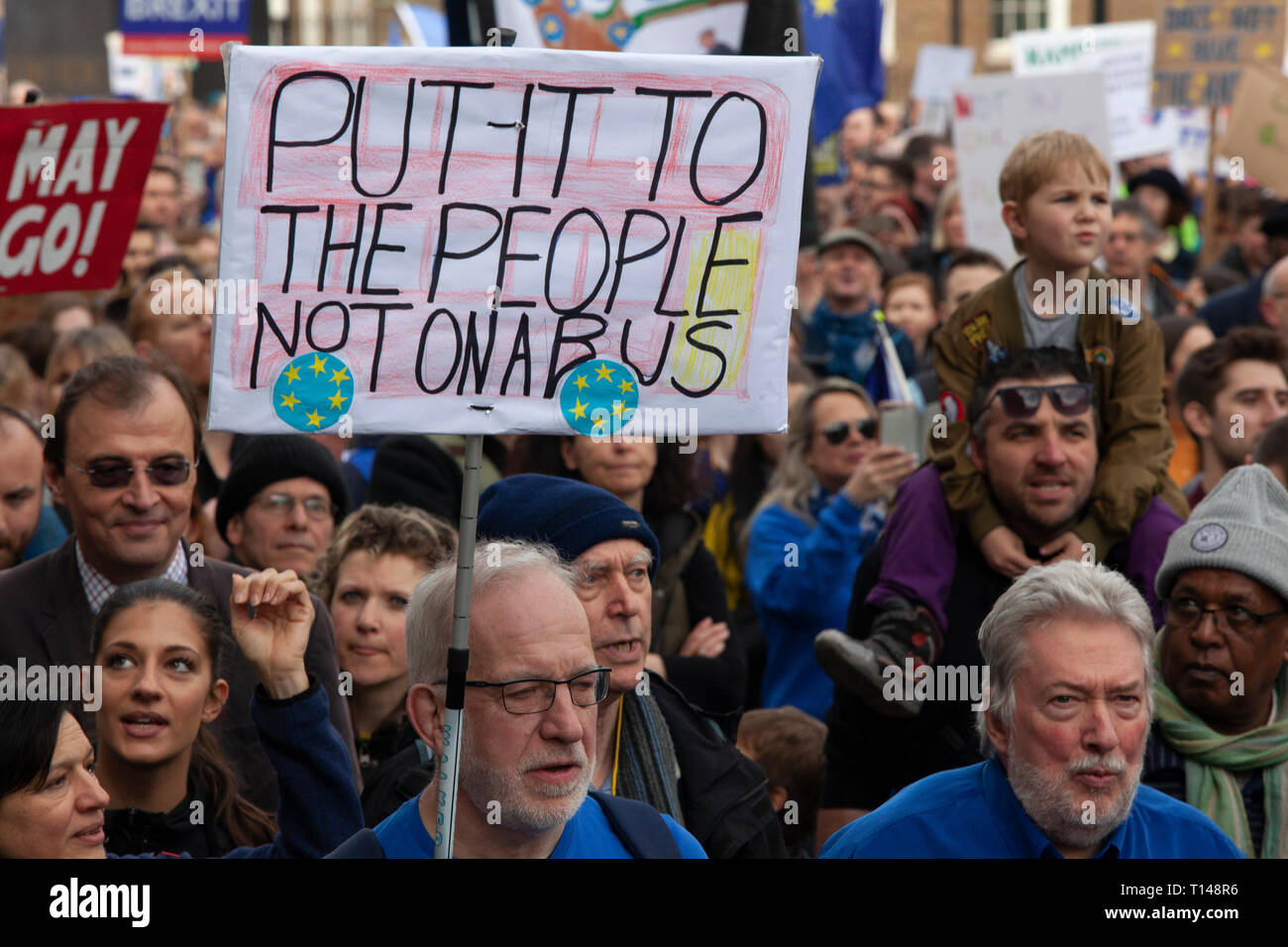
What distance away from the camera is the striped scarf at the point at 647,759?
397 cm

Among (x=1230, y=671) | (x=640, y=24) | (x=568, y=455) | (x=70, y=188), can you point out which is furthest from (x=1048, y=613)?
(x=640, y=24)

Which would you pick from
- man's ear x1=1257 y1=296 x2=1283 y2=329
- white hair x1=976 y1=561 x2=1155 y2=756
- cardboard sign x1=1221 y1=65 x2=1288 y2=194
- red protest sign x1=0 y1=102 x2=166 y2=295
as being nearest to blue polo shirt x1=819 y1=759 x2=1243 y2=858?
white hair x1=976 y1=561 x2=1155 y2=756

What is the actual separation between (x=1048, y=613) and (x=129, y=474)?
2.14 meters

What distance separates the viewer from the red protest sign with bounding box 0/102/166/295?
5543 mm

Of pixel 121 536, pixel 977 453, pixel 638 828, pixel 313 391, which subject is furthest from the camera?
pixel 977 453

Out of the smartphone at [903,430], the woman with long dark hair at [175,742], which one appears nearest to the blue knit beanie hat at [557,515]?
the woman with long dark hair at [175,742]

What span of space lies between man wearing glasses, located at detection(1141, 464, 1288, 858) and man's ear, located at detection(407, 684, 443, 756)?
1.72 meters

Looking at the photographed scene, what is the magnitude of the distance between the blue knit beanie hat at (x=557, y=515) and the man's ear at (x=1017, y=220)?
1.78 meters

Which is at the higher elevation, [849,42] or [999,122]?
[849,42]

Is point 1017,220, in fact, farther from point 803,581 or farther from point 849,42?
point 849,42

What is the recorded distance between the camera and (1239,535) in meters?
4.06

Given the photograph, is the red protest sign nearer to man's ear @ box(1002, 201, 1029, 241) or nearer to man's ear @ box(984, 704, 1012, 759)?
man's ear @ box(1002, 201, 1029, 241)

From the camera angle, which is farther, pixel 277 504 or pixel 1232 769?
pixel 277 504

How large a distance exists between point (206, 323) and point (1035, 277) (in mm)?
3232
